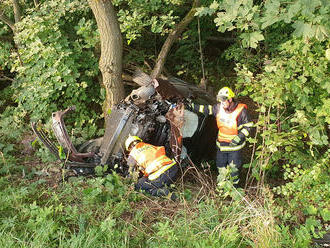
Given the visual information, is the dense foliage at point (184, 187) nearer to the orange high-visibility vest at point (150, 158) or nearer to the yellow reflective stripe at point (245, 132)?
A: the yellow reflective stripe at point (245, 132)

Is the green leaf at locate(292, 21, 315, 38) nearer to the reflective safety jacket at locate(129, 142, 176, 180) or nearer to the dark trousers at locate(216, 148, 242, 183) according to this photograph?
the reflective safety jacket at locate(129, 142, 176, 180)

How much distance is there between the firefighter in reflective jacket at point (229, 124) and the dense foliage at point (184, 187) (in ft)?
0.78

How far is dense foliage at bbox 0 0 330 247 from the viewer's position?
10.9 ft

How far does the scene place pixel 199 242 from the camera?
10.7 feet

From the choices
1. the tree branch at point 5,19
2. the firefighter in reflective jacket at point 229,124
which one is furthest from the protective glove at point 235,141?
the tree branch at point 5,19

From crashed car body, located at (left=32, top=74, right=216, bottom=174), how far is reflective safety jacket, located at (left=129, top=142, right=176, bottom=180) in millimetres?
365

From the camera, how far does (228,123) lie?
489cm

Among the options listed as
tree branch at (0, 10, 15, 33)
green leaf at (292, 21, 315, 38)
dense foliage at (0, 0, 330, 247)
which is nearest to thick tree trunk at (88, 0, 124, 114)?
dense foliage at (0, 0, 330, 247)

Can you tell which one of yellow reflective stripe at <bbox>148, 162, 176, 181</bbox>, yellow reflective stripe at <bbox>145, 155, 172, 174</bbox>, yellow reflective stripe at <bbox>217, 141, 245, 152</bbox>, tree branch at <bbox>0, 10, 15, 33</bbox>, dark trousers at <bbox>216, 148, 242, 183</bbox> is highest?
tree branch at <bbox>0, 10, 15, 33</bbox>

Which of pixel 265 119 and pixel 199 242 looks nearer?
pixel 199 242

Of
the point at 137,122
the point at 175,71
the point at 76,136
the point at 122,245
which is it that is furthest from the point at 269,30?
the point at 122,245

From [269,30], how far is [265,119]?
3245mm

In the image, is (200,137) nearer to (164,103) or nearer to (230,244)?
(164,103)

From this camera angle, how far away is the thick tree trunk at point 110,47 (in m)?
4.98
